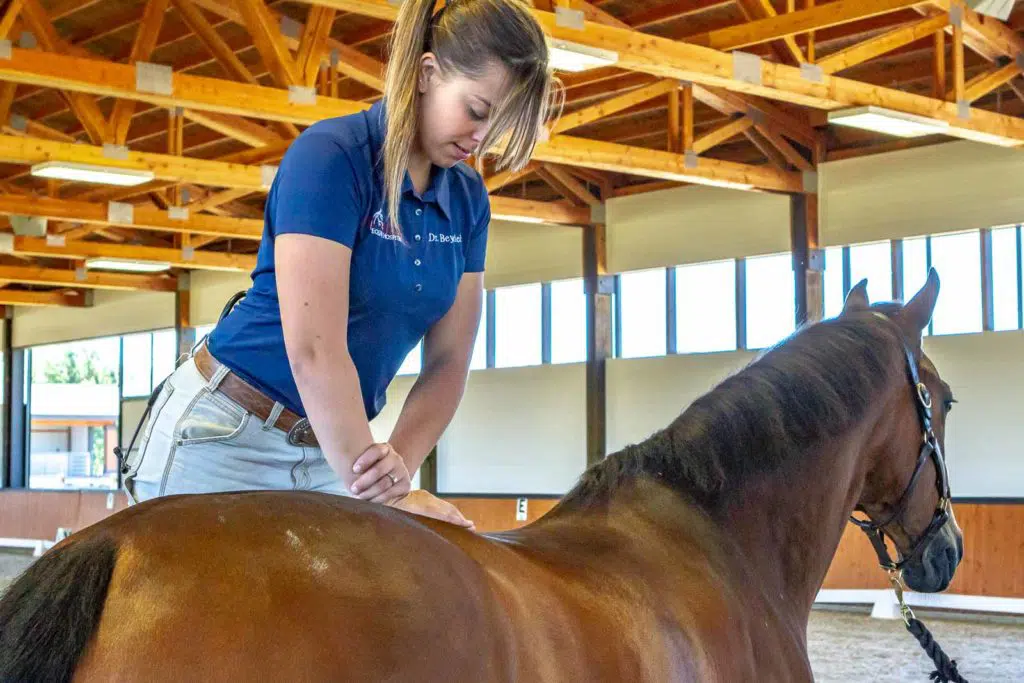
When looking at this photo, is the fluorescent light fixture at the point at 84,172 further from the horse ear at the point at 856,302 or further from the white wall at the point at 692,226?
the horse ear at the point at 856,302

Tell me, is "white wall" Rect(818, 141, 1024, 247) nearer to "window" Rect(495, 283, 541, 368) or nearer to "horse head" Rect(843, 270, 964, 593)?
"window" Rect(495, 283, 541, 368)

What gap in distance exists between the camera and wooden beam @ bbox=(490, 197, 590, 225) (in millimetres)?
13391

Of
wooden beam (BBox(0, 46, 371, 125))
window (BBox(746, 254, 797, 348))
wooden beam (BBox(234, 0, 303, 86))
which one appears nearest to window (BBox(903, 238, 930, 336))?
window (BBox(746, 254, 797, 348))

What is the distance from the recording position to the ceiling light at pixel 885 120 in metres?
9.30

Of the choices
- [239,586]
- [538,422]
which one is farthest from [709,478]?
[538,422]

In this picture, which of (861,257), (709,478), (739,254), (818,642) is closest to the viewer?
(709,478)

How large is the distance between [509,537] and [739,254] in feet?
40.4

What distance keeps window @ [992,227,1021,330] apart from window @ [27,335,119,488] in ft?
68.9

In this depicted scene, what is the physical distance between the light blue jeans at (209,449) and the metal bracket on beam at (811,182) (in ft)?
39.2

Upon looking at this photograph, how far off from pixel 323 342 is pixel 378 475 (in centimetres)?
19

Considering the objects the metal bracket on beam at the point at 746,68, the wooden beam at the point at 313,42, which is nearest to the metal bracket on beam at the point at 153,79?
the wooden beam at the point at 313,42

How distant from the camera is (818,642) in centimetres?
861

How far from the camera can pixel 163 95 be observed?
27.4ft

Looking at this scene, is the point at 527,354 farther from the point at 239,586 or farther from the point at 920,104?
the point at 239,586
